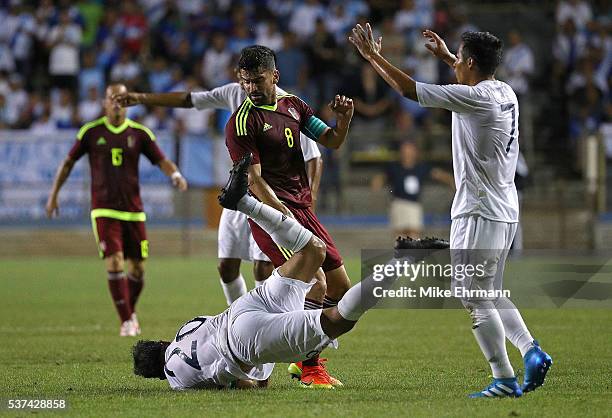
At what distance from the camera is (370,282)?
281 inches

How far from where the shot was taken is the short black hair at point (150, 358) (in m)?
8.21

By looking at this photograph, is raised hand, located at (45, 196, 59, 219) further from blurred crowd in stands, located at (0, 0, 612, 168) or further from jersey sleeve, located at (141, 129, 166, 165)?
blurred crowd in stands, located at (0, 0, 612, 168)

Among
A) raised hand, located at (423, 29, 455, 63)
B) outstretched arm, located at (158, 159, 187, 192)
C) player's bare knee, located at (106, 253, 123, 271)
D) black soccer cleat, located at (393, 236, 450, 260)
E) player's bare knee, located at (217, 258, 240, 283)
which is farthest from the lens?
player's bare knee, located at (106, 253, 123, 271)

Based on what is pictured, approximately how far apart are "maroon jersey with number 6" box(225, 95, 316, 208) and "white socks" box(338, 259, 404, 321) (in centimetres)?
180

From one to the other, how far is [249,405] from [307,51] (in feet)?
65.5

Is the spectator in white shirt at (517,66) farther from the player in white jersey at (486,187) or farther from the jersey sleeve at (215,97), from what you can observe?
the player in white jersey at (486,187)

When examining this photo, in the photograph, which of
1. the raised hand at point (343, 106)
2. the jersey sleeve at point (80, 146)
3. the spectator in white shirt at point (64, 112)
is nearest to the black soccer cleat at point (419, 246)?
the raised hand at point (343, 106)

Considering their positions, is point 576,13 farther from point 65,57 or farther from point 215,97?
point 215,97

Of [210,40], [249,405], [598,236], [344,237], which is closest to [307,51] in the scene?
[210,40]

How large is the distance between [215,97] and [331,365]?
2726 millimetres

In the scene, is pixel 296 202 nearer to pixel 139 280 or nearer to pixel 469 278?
pixel 469 278

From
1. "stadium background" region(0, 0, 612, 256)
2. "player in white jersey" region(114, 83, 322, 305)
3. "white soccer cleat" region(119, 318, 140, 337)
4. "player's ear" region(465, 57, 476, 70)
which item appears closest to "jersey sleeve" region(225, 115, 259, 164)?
"player in white jersey" region(114, 83, 322, 305)

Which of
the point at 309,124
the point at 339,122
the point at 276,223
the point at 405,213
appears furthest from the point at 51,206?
the point at 405,213

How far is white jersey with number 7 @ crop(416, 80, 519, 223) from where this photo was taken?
7801 millimetres
